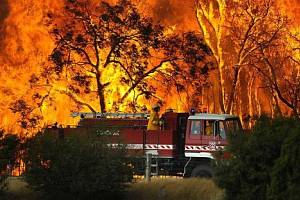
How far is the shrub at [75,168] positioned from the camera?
58.5 feet

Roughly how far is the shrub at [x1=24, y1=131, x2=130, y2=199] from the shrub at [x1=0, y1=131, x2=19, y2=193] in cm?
40

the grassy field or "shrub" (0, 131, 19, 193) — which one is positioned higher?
"shrub" (0, 131, 19, 193)

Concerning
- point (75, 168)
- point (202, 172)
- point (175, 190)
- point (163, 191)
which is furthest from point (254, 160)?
point (202, 172)

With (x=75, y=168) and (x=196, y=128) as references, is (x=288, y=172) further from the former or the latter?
(x=196, y=128)

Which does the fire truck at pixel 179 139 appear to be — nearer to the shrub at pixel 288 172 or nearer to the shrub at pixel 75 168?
the shrub at pixel 75 168

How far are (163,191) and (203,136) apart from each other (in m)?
6.43

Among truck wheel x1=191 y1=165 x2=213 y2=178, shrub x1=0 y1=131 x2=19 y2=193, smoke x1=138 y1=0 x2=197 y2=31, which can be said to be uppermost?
smoke x1=138 y1=0 x2=197 y2=31

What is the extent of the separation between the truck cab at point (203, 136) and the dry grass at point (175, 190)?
5.09 metres

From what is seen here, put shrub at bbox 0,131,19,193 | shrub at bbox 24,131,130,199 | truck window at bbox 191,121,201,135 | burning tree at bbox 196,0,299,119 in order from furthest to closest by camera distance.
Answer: burning tree at bbox 196,0,299,119
truck window at bbox 191,121,201,135
shrub at bbox 0,131,19,193
shrub at bbox 24,131,130,199

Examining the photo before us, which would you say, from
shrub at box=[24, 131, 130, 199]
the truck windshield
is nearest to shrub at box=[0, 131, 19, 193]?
shrub at box=[24, 131, 130, 199]

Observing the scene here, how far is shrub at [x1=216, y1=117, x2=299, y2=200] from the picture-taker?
14.0m

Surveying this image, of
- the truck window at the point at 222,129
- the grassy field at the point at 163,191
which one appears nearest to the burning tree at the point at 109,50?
the truck window at the point at 222,129

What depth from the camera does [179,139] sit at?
25.6 meters

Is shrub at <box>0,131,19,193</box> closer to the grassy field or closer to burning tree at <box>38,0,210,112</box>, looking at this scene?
the grassy field
